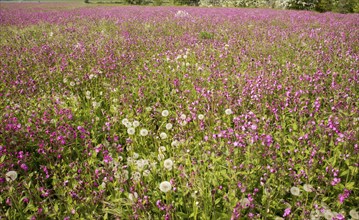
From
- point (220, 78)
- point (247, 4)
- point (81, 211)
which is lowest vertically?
point (81, 211)

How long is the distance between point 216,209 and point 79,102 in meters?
2.77

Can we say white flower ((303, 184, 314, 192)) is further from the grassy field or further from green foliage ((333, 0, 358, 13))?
green foliage ((333, 0, 358, 13))

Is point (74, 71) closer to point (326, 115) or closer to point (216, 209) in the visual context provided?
point (216, 209)

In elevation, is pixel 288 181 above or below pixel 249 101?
below

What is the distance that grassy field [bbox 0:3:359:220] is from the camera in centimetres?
212

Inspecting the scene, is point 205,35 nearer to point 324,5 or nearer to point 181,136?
point 181,136

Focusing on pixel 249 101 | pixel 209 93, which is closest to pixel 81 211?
pixel 209 93

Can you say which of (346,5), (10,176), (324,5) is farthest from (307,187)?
(324,5)

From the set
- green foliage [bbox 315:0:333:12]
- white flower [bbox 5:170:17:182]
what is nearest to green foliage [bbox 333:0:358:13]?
green foliage [bbox 315:0:333:12]

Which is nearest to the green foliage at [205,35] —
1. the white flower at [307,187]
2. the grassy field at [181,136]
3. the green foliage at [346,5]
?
the grassy field at [181,136]

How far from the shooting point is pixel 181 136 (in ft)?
9.24

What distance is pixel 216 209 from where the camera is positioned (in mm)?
2160

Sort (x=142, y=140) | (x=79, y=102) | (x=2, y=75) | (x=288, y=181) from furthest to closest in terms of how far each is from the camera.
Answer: (x=2, y=75), (x=79, y=102), (x=142, y=140), (x=288, y=181)

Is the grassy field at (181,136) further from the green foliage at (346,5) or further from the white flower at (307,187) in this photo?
the green foliage at (346,5)
